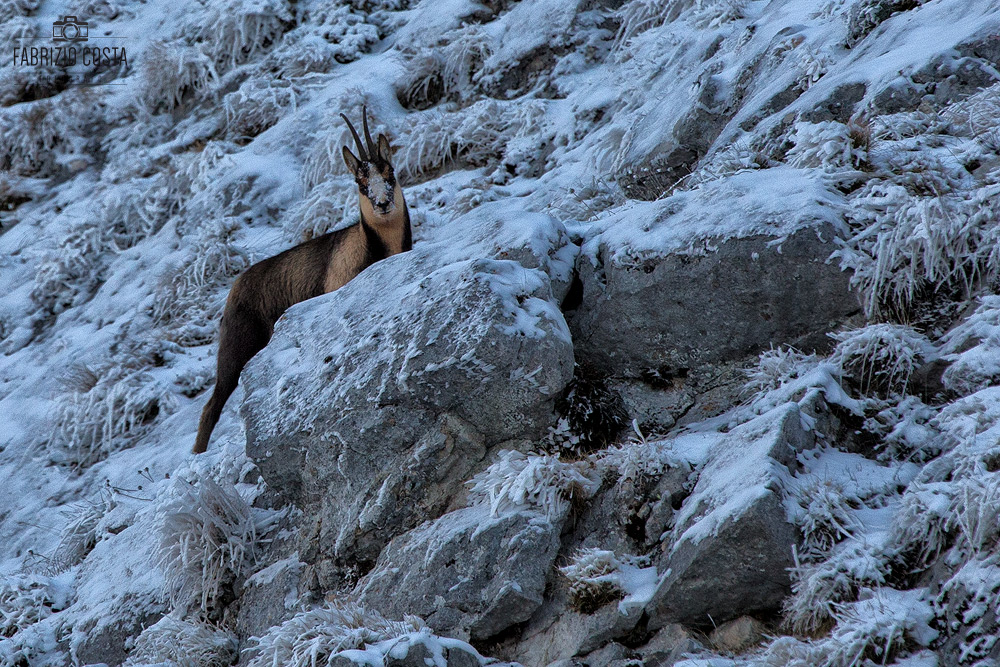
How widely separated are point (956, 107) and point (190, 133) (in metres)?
9.26

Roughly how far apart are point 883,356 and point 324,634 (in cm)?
288

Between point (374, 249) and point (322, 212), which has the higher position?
point (374, 249)

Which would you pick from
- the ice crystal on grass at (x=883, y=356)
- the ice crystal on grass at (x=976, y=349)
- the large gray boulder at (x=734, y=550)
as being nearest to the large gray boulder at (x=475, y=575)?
the large gray boulder at (x=734, y=550)

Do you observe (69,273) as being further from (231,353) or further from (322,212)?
(231,353)

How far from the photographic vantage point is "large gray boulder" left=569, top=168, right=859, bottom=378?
14.5ft

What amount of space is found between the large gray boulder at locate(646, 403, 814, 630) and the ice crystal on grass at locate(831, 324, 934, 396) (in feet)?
2.06

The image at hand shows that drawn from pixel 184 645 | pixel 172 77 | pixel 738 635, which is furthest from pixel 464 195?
pixel 172 77

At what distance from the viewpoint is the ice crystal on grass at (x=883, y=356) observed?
393 centimetres

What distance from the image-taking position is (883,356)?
3973 millimetres

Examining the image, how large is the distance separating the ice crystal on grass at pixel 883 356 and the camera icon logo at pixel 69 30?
13.6 meters

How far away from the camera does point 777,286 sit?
4.44 m

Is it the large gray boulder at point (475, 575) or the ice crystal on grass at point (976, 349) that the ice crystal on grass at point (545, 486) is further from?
the ice crystal on grass at point (976, 349)

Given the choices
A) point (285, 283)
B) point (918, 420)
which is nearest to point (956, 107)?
point (918, 420)

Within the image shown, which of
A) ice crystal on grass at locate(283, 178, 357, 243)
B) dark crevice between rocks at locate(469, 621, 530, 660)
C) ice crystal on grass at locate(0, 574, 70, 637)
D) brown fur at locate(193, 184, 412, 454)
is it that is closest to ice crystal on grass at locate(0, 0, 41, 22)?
ice crystal on grass at locate(283, 178, 357, 243)
